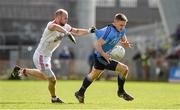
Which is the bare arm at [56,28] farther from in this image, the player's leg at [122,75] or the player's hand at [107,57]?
the player's leg at [122,75]

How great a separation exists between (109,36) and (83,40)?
25.9 metres

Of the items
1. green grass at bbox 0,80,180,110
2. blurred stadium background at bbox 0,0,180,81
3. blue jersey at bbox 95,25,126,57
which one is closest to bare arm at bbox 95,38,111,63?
blue jersey at bbox 95,25,126,57

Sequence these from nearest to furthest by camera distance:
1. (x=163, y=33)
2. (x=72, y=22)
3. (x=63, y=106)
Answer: (x=63, y=106)
(x=163, y=33)
(x=72, y=22)

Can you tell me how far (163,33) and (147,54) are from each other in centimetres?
733

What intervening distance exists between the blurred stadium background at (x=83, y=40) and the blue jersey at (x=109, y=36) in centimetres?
2004

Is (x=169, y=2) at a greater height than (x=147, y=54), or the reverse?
(x=169, y=2)

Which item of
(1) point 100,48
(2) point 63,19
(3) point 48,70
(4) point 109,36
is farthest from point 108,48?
(3) point 48,70

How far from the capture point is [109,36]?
16562 mm

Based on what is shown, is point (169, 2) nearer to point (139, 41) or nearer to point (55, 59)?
point (139, 41)

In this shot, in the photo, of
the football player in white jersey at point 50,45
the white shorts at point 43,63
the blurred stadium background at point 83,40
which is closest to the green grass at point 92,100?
the football player in white jersey at point 50,45

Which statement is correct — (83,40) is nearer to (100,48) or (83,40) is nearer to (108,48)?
(108,48)

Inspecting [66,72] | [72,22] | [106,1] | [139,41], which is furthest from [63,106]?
[106,1]

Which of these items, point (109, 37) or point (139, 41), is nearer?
point (109, 37)

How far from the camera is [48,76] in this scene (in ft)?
55.2
